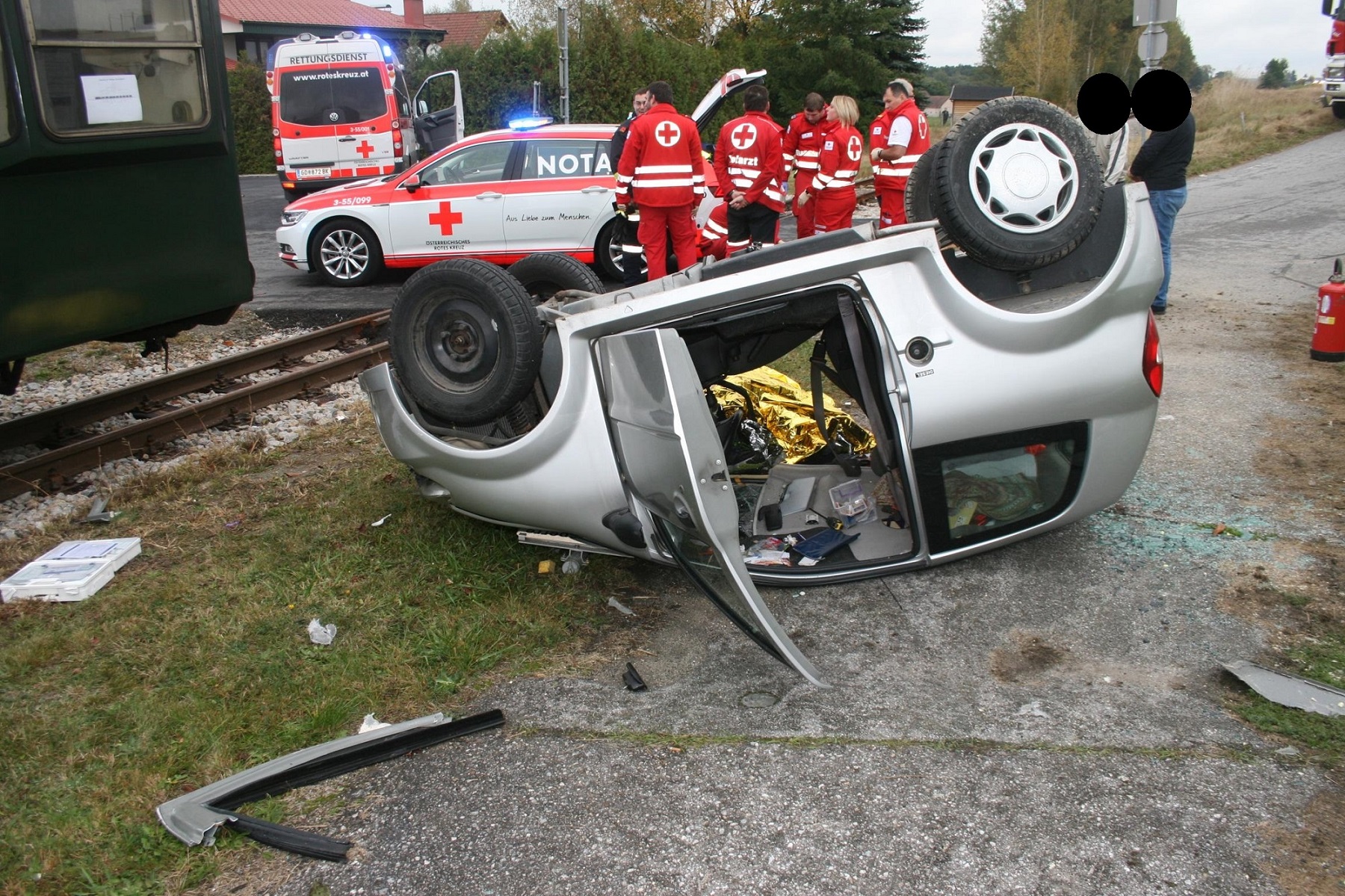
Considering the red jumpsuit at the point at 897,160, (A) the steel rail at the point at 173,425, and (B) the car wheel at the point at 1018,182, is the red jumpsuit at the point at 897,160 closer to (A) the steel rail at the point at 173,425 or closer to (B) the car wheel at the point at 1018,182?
(A) the steel rail at the point at 173,425

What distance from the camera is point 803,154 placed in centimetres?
1000

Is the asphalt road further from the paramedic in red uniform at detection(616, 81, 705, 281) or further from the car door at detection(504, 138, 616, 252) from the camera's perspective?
the car door at detection(504, 138, 616, 252)

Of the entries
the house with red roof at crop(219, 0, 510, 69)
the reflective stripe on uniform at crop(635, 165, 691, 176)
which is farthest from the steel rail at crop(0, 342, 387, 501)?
the house with red roof at crop(219, 0, 510, 69)

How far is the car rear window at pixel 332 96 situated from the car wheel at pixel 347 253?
20.2 ft

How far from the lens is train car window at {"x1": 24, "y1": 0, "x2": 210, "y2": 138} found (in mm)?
4777

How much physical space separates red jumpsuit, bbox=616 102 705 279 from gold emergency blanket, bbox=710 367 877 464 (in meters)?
3.20

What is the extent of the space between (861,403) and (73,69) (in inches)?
159

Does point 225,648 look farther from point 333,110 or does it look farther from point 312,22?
point 312,22

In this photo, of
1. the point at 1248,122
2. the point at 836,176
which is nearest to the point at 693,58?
the point at 1248,122

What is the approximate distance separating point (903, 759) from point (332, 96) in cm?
1574

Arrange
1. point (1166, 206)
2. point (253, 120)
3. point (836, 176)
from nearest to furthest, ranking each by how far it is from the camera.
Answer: point (1166, 206) → point (836, 176) → point (253, 120)

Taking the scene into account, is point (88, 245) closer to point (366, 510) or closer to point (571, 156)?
point (366, 510)

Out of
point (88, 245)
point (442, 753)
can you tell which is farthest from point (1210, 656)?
point (88, 245)

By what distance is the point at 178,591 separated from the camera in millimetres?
3996
